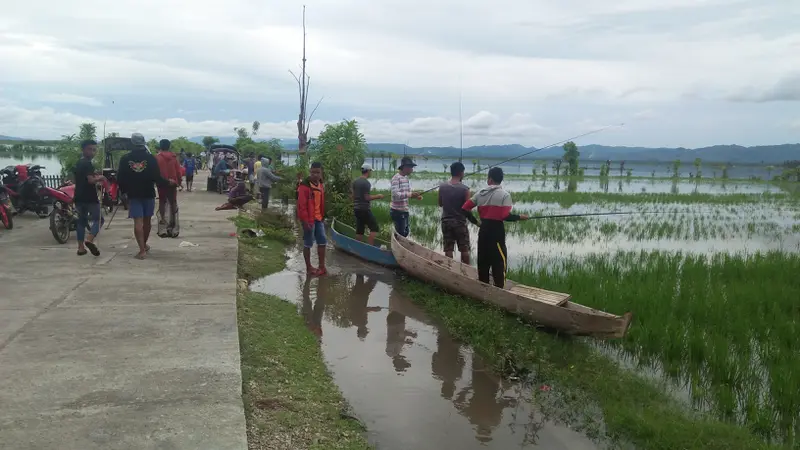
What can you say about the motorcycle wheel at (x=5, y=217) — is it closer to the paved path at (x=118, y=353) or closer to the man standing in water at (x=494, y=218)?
the paved path at (x=118, y=353)

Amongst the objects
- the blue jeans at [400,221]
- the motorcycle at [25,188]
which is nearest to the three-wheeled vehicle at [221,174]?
the motorcycle at [25,188]

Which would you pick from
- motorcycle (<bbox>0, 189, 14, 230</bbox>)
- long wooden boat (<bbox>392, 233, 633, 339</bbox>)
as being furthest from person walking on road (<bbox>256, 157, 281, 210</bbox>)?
long wooden boat (<bbox>392, 233, 633, 339</bbox>)

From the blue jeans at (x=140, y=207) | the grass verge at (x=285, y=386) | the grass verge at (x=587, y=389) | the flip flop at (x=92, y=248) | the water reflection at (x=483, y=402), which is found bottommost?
the water reflection at (x=483, y=402)

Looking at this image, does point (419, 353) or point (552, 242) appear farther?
point (552, 242)

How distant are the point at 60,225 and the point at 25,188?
2658mm

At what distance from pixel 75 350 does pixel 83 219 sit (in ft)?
12.3

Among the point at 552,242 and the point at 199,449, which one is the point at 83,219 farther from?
the point at 552,242

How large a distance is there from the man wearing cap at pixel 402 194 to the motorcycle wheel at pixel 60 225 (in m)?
4.92

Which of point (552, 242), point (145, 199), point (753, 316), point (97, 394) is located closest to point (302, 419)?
point (97, 394)

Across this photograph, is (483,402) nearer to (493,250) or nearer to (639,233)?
(493,250)

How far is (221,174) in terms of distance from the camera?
16.5 m

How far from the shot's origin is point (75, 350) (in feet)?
11.9

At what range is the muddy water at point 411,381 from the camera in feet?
12.0

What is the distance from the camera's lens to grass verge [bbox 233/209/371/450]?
3.05m
